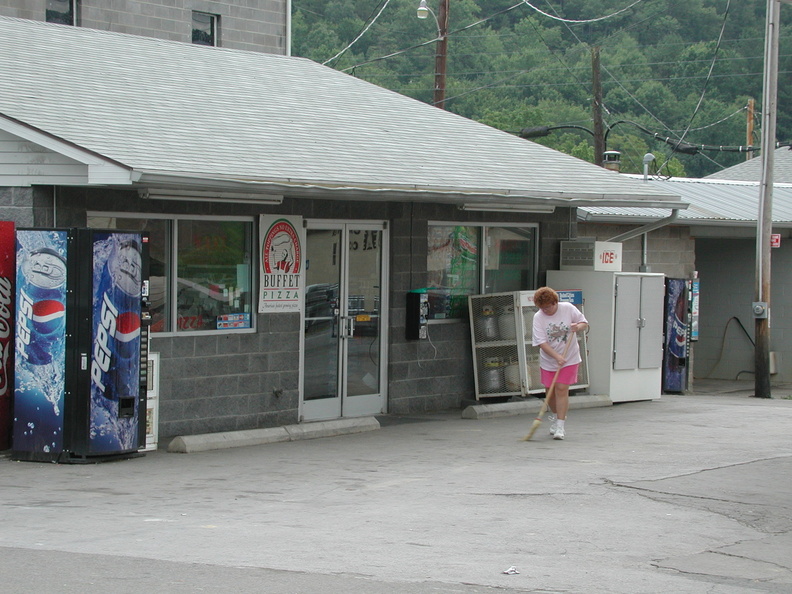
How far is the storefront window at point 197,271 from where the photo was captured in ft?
39.4

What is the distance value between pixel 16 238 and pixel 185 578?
17.0 ft

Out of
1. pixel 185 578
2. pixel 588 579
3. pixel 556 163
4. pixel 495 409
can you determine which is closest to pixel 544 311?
pixel 495 409

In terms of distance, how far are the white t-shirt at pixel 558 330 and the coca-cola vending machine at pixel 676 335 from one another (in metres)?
7.22

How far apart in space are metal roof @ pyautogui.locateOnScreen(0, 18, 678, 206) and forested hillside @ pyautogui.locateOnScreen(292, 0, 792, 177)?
1475 inches

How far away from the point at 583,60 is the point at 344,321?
45.4m

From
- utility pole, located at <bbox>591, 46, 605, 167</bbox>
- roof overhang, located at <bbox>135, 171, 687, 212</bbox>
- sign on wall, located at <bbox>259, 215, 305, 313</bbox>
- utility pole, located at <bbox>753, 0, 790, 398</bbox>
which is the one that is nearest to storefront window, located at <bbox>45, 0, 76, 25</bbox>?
roof overhang, located at <bbox>135, 171, 687, 212</bbox>

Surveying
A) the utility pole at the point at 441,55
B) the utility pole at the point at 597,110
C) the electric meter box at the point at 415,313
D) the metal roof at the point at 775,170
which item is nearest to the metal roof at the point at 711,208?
the metal roof at the point at 775,170

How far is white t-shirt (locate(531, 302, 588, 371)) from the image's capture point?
12.3 m

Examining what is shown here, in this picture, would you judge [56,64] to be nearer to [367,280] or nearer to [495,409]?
[367,280]

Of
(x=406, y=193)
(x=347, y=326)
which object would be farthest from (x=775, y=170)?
(x=406, y=193)

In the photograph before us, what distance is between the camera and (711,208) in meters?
22.0

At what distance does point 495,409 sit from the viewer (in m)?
14.5

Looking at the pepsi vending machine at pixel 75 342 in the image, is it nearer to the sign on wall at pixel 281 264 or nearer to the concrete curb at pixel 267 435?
the concrete curb at pixel 267 435

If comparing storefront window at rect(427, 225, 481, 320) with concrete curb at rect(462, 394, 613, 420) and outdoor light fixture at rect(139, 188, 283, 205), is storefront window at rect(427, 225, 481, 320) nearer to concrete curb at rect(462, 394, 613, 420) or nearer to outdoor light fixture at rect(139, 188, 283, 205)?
concrete curb at rect(462, 394, 613, 420)
